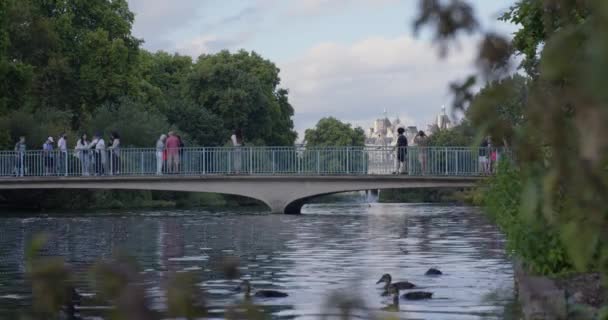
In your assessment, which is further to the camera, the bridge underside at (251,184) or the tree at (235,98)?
the tree at (235,98)

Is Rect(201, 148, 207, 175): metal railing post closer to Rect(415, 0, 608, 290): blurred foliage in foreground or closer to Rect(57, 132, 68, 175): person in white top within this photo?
Rect(57, 132, 68, 175): person in white top

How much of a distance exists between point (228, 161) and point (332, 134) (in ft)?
304

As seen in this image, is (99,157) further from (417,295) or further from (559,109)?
(559,109)

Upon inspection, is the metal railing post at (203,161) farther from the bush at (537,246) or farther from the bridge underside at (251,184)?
the bush at (537,246)

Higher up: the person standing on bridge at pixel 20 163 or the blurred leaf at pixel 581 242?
the person standing on bridge at pixel 20 163

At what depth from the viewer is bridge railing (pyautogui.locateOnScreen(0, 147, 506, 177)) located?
45750 millimetres

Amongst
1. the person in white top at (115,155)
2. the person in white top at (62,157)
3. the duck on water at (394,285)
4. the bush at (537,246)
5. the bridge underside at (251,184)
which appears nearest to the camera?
the bush at (537,246)

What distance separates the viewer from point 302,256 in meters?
20.8

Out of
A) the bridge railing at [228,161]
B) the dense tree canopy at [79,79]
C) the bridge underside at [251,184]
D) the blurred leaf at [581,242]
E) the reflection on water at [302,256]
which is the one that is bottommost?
the reflection on water at [302,256]

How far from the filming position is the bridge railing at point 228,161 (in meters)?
45.8

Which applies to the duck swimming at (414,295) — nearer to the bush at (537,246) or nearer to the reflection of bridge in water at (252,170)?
the bush at (537,246)

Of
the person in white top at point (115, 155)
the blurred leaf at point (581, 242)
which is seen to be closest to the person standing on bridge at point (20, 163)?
the person in white top at point (115, 155)

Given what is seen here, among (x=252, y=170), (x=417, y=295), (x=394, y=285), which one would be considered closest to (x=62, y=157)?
(x=252, y=170)

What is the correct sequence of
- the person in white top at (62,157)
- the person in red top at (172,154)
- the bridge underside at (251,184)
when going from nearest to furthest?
the bridge underside at (251,184)
the person in red top at (172,154)
the person in white top at (62,157)
